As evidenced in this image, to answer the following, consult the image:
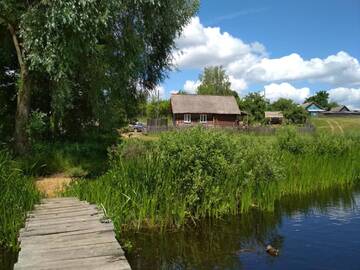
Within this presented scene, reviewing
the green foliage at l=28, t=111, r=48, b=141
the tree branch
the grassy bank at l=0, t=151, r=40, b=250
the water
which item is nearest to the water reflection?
the grassy bank at l=0, t=151, r=40, b=250

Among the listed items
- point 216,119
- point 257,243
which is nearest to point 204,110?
point 216,119

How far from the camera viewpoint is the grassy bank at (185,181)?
29.5 ft

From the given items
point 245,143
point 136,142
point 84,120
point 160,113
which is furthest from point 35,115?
point 160,113

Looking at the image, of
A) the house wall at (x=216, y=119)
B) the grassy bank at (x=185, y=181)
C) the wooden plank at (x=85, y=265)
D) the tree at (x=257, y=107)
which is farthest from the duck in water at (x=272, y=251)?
the tree at (x=257, y=107)

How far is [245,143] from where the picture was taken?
1237 centimetres

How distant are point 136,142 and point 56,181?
8.97ft

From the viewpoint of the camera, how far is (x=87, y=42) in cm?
1266

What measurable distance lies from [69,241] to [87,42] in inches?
309

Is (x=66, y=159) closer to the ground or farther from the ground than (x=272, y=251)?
farther from the ground

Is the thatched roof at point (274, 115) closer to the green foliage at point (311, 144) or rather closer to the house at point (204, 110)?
the house at point (204, 110)

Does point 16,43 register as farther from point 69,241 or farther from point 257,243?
point 257,243

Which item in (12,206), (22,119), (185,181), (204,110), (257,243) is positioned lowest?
(257,243)

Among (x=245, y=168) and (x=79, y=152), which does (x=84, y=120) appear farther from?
(x=245, y=168)

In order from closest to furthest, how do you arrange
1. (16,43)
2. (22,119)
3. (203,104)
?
(16,43), (22,119), (203,104)
